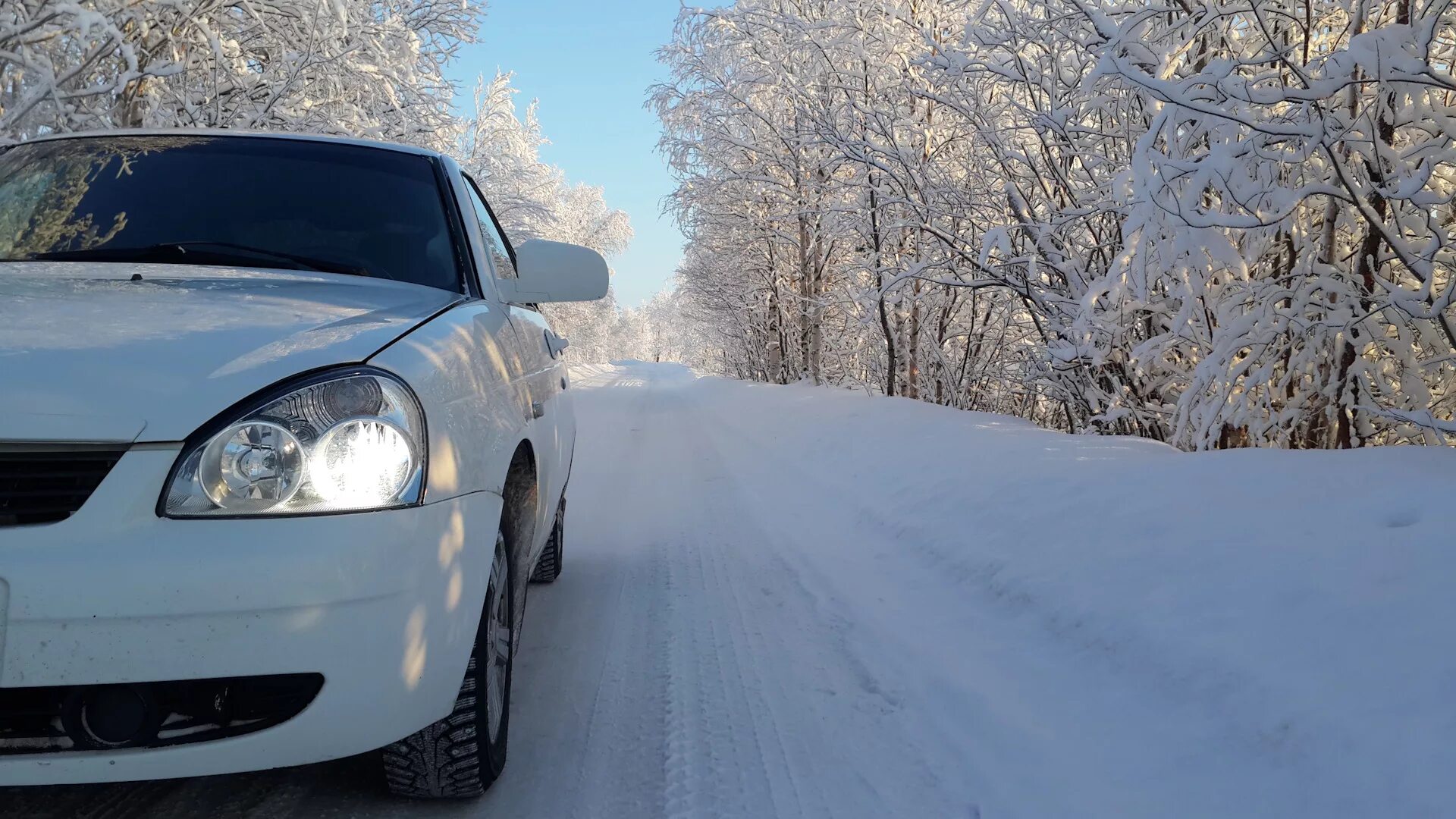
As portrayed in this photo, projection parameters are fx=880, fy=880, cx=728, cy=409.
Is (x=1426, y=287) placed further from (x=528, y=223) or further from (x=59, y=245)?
(x=528, y=223)

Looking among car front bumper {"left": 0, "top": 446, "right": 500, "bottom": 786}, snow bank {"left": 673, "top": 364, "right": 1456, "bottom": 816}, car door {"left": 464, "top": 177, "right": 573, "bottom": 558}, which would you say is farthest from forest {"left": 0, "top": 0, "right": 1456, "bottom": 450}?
car front bumper {"left": 0, "top": 446, "right": 500, "bottom": 786}

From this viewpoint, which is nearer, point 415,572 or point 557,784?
point 415,572

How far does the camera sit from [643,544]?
504 cm

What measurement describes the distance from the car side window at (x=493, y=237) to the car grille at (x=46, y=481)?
1812 mm

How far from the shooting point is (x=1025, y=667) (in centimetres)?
300

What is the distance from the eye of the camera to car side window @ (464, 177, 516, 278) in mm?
3445

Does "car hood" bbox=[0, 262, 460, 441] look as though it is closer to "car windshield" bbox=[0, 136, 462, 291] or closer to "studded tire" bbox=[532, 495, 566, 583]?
"car windshield" bbox=[0, 136, 462, 291]

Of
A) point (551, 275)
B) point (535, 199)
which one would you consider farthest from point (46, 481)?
point (535, 199)

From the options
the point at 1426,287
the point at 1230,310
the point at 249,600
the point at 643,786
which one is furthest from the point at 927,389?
the point at 249,600

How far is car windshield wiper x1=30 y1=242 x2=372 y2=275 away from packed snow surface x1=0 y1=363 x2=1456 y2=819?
54.6 inches

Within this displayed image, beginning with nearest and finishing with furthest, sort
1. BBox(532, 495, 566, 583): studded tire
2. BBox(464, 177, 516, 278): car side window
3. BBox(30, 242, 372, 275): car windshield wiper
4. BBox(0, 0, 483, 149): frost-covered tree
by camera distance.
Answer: BBox(30, 242, 372, 275): car windshield wiper
BBox(464, 177, 516, 278): car side window
BBox(532, 495, 566, 583): studded tire
BBox(0, 0, 483, 149): frost-covered tree

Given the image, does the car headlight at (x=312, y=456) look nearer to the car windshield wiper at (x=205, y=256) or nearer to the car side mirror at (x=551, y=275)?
the car windshield wiper at (x=205, y=256)

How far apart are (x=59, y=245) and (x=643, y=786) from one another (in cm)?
225

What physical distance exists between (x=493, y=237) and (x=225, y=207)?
1.25 metres
